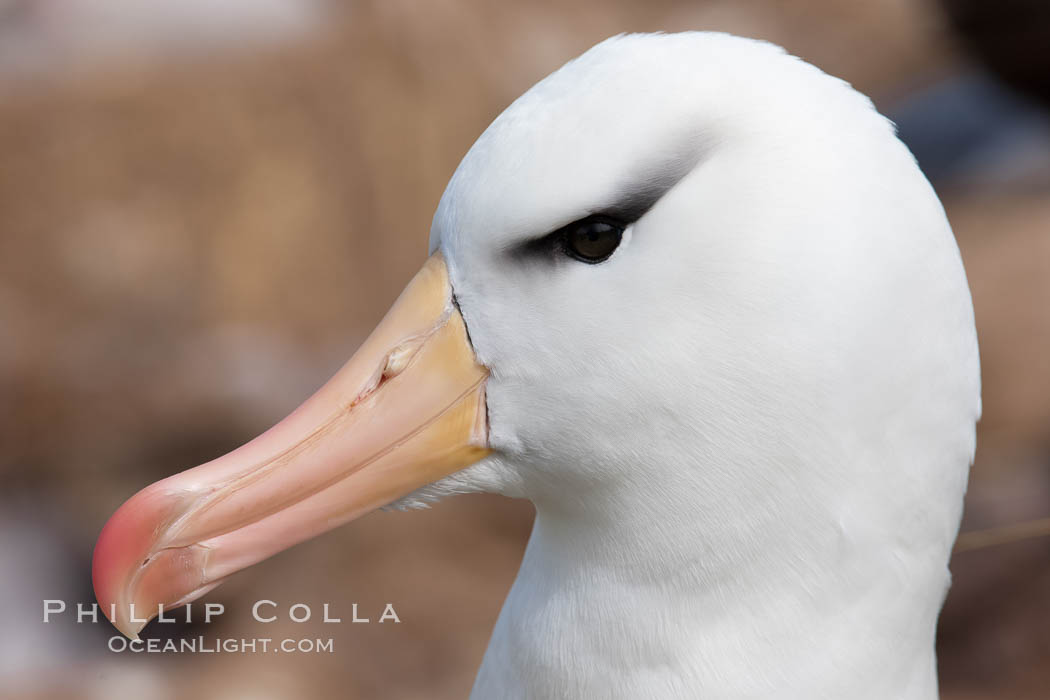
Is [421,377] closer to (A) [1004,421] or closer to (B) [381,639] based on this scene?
(B) [381,639]

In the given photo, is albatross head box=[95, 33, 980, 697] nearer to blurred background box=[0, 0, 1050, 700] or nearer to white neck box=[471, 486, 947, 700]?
white neck box=[471, 486, 947, 700]

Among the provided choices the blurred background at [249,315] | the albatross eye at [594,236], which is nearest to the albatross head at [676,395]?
the albatross eye at [594,236]

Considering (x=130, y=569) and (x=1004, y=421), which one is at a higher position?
(x=1004, y=421)

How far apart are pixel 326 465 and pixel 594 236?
0.47m

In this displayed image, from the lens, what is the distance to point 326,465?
5.02 feet

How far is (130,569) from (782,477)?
864 mm

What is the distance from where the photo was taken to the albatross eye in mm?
1402

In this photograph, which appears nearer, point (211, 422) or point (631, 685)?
point (631, 685)

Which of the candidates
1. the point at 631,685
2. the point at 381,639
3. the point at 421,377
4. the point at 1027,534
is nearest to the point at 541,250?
the point at 421,377

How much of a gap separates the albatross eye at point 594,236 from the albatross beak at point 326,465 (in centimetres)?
21

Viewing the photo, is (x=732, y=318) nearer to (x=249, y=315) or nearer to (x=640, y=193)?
(x=640, y=193)

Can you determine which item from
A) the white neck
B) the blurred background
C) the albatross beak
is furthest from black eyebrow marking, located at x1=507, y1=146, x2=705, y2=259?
the blurred background

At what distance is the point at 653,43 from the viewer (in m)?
1.44

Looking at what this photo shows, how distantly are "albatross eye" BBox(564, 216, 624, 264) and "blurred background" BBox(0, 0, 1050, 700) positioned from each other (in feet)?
8.34
